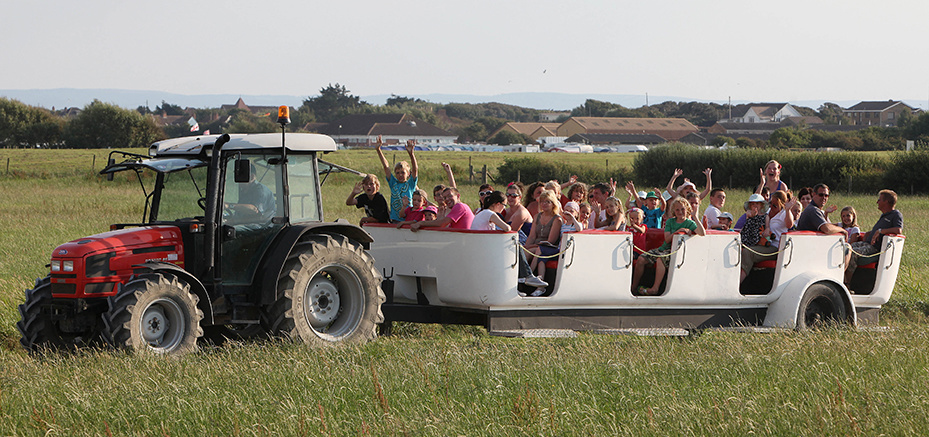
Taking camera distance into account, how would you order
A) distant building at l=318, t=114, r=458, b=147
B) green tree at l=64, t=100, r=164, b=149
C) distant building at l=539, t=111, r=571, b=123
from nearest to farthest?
1. green tree at l=64, t=100, r=164, b=149
2. distant building at l=318, t=114, r=458, b=147
3. distant building at l=539, t=111, r=571, b=123

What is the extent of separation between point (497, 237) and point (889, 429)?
3.83m

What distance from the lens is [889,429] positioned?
223 inches

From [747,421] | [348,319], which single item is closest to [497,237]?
[348,319]

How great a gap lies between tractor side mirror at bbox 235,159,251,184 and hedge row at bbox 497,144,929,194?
34559 mm

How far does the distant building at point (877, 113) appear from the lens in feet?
472

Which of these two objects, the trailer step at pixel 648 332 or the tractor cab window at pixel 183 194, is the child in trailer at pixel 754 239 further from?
the tractor cab window at pixel 183 194

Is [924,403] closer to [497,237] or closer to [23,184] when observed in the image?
[497,237]

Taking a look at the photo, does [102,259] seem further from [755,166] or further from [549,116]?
[549,116]

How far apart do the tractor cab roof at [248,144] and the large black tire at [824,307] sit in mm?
5154

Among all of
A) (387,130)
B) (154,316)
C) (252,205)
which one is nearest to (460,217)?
(252,205)

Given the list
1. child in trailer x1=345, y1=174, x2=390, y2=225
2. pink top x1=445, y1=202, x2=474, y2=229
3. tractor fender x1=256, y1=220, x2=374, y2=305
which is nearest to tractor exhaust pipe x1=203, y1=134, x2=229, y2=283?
tractor fender x1=256, y1=220, x2=374, y2=305

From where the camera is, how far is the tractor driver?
8539 millimetres

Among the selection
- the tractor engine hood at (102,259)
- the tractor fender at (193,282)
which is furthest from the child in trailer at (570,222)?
the tractor engine hood at (102,259)

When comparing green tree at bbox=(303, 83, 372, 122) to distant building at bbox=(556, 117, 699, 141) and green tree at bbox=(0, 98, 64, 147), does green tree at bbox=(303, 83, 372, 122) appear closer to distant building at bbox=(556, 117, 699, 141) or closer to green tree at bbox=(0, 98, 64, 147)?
distant building at bbox=(556, 117, 699, 141)
